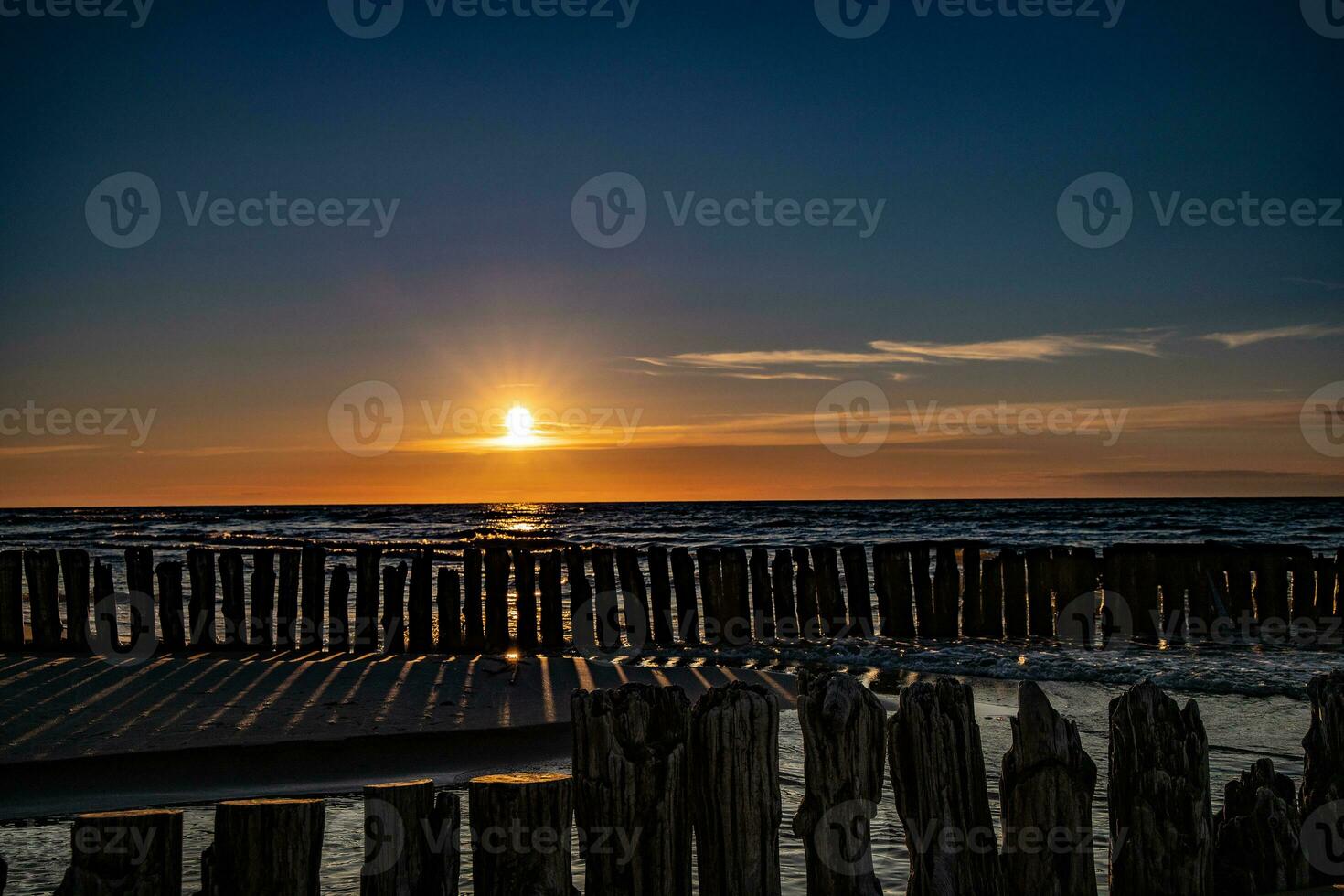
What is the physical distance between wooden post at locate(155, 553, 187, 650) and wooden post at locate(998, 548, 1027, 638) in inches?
344

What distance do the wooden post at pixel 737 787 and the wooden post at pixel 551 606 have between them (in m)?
7.22

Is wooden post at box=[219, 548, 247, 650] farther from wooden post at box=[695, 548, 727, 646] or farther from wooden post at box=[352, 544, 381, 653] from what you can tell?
wooden post at box=[695, 548, 727, 646]

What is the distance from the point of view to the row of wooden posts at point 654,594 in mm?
9953

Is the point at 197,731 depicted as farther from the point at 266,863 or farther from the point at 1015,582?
the point at 1015,582

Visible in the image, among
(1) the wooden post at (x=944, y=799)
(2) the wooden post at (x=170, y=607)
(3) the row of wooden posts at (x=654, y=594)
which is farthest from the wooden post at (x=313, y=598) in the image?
(1) the wooden post at (x=944, y=799)

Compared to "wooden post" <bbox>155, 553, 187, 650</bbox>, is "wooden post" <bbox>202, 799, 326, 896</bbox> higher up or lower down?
lower down

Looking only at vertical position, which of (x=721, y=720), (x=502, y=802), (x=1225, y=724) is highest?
(x=721, y=720)

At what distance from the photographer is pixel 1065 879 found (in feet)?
10.5

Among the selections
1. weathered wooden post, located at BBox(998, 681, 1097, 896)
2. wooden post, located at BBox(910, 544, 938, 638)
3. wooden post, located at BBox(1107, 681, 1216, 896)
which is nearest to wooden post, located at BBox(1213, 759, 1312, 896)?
wooden post, located at BBox(1107, 681, 1216, 896)

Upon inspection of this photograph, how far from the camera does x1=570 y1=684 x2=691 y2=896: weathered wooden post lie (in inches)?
122

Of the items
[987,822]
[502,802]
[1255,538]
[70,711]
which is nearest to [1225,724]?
[987,822]

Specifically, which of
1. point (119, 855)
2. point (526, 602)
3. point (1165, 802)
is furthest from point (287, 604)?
point (1165, 802)

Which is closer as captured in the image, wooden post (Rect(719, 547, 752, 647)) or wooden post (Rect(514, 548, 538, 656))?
wooden post (Rect(514, 548, 538, 656))

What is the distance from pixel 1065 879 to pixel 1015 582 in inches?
345
